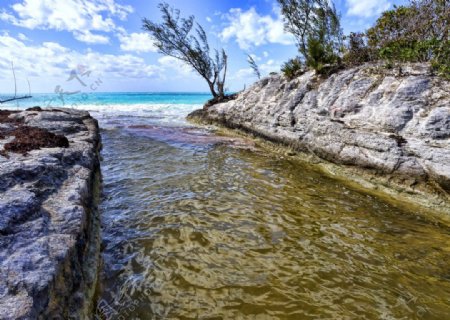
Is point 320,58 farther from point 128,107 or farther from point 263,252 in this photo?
point 128,107

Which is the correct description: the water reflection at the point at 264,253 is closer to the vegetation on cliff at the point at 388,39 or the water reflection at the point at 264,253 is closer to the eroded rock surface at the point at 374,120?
the eroded rock surface at the point at 374,120

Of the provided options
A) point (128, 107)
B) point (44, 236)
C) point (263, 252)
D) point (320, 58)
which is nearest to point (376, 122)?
point (320, 58)

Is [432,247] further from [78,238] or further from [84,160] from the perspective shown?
[84,160]

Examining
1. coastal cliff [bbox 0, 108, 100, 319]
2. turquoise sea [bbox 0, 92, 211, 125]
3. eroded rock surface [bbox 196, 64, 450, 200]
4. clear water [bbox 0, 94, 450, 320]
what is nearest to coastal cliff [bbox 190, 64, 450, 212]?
eroded rock surface [bbox 196, 64, 450, 200]

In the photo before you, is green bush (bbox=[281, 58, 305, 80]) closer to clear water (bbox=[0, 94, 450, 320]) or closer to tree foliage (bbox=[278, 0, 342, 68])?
tree foliage (bbox=[278, 0, 342, 68])

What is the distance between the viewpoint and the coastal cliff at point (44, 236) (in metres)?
2.62

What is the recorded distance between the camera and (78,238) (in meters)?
3.90

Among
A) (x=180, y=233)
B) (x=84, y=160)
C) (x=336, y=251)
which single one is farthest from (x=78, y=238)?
(x=336, y=251)

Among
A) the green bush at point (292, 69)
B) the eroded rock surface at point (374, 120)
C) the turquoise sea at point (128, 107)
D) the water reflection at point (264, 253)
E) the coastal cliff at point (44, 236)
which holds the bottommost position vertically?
the turquoise sea at point (128, 107)

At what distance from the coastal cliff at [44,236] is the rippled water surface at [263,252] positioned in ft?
1.70

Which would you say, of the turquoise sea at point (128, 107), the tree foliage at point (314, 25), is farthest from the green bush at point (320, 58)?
the turquoise sea at point (128, 107)

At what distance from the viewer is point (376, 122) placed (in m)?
9.70

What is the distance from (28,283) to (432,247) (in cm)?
657

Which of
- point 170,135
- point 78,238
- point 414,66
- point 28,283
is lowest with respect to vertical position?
point 170,135
